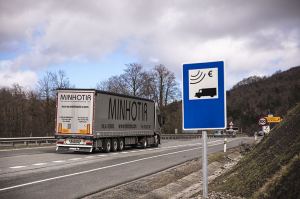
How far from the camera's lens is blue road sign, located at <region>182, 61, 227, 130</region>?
596 centimetres

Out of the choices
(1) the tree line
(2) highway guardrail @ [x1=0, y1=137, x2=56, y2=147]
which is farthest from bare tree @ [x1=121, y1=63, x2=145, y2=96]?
(2) highway guardrail @ [x1=0, y1=137, x2=56, y2=147]

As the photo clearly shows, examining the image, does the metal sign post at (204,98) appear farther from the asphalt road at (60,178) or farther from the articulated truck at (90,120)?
the articulated truck at (90,120)

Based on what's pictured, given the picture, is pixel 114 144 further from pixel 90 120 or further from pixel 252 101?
pixel 252 101

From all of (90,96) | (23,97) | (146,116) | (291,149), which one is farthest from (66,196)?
(23,97)

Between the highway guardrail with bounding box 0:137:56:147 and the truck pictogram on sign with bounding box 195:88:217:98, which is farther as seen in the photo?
the highway guardrail with bounding box 0:137:56:147

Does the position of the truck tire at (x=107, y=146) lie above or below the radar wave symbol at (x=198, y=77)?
below

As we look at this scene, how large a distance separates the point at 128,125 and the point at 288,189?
81.7ft

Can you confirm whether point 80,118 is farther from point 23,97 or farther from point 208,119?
point 23,97

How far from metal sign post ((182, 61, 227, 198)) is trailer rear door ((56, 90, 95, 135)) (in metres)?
19.8

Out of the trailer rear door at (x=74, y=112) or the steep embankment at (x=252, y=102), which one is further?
the steep embankment at (x=252, y=102)

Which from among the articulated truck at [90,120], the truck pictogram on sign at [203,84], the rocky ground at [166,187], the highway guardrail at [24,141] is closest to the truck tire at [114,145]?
the articulated truck at [90,120]

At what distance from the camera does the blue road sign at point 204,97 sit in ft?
19.6

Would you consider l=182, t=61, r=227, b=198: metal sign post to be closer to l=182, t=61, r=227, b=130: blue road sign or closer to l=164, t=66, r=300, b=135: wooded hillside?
l=182, t=61, r=227, b=130: blue road sign

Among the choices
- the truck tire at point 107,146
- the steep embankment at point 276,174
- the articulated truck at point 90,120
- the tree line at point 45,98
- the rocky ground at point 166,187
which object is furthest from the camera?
the tree line at point 45,98
